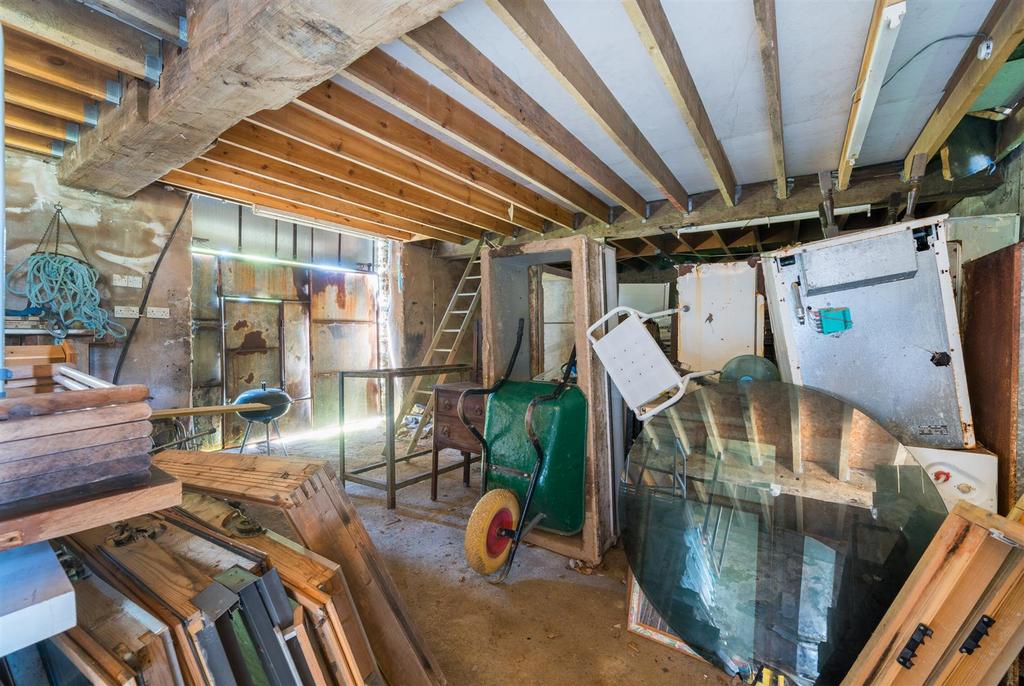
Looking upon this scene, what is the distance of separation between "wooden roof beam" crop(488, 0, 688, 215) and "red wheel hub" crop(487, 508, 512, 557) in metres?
2.05

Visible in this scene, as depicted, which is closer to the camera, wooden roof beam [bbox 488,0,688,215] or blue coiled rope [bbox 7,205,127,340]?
wooden roof beam [bbox 488,0,688,215]

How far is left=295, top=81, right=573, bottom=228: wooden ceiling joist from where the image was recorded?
2189 mm

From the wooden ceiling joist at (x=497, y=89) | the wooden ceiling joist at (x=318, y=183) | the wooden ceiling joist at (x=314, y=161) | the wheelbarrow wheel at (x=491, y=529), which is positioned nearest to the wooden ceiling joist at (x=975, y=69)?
the wooden ceiling joist at (x=497, y=89)

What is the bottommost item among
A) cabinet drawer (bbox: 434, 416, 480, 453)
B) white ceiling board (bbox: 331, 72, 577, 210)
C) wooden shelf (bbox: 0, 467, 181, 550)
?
cabinet drawer (bbox: 434, 416, 480, 453)

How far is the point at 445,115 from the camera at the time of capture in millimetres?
2283

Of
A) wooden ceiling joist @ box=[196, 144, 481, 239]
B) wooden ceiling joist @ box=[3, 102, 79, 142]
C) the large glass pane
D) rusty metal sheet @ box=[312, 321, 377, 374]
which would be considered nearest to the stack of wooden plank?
the large glass pane

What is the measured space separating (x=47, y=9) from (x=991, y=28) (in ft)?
12.2

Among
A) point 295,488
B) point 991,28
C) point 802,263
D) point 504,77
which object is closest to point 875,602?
point 802,263

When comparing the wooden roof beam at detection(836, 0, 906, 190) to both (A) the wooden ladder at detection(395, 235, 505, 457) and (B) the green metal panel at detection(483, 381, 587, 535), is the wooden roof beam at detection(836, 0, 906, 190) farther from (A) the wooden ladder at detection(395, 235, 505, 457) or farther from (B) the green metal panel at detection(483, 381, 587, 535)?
(A) the wooden ladder at detection(395, 235, 505, 457)

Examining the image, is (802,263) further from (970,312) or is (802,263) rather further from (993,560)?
(993,560)

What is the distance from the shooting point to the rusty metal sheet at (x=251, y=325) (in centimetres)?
446

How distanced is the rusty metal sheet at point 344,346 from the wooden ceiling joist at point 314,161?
7.85ft

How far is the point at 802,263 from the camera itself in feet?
6.50

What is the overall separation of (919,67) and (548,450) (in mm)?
2581
